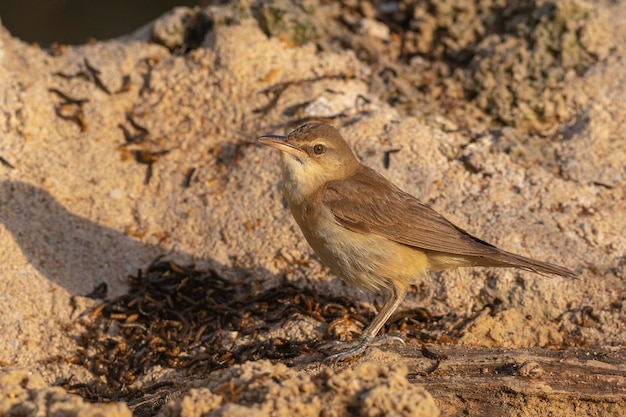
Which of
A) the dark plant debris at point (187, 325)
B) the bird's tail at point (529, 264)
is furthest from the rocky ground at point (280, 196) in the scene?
the bird's tail at point (529, 264)

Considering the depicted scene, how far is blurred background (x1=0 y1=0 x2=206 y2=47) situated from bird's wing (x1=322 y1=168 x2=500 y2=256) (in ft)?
29.4

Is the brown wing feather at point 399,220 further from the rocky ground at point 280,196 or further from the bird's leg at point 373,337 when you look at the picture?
the rocky ground at point 280,196

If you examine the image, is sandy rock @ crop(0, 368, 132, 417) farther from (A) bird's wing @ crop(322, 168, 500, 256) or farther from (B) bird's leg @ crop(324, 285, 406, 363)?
(A) bird's wing @ crop(322, 168, 500, 256)

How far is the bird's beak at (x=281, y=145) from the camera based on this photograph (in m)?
6.11

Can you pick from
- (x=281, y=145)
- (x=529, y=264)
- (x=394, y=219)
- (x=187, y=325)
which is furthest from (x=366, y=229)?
(x=187, y=325)

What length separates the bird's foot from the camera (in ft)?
18.2

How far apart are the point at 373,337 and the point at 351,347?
196 millimetres

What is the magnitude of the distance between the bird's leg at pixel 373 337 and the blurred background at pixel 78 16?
31.3 ft

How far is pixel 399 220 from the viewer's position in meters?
6.20

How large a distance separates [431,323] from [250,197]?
1.99m

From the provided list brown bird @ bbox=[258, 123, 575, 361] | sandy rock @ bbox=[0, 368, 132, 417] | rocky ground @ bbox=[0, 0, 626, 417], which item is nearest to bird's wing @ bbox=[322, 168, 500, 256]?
brown bird @ bbox=[258, 123, 575, 361]

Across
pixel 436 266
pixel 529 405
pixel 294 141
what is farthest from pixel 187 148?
pixel 529 405

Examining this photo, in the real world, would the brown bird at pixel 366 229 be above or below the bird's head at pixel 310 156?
below

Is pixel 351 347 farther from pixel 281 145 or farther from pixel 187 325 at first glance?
pixel 281 145
